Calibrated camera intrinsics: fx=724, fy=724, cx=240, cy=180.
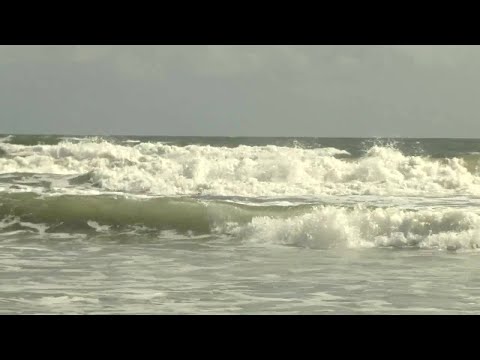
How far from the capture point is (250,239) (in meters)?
10.6

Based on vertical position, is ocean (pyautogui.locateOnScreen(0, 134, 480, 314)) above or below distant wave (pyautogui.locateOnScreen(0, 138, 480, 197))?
below

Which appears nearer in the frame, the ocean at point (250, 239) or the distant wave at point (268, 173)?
the ocean at point (250, 239)

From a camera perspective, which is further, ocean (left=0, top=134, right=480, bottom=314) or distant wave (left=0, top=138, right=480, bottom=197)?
distant wave (left=0, top=138, right=480, bottom=197)

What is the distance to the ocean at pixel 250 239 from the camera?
6.41 metres

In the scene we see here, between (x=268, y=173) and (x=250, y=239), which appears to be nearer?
(x=250, y=239)

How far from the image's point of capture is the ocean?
6.41 metres

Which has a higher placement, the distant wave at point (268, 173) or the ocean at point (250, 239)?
the distant wave at point (268, 173)

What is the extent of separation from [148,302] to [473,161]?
1637 cm

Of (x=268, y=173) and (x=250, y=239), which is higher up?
(x=268, y=173)
